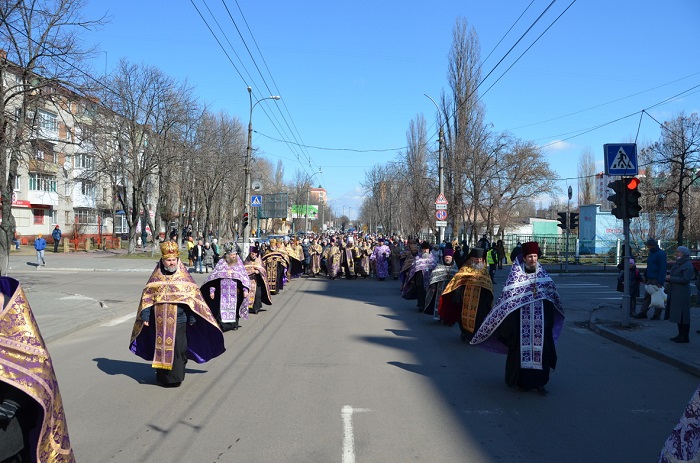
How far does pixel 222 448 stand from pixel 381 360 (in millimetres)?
4150

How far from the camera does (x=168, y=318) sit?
6.87 meters

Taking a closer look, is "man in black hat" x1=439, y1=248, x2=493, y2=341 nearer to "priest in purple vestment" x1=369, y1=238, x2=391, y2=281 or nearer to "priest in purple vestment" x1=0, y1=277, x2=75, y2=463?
"priest in purple vestment" x1=0, y1=277, x2=75, y2=463

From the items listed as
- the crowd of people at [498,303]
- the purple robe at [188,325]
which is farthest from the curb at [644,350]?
the purple robe at [188,325]

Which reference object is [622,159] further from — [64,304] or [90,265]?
[90,265]

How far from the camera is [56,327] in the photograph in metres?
11.2

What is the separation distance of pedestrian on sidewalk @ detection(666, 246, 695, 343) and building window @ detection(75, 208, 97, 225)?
53.5m

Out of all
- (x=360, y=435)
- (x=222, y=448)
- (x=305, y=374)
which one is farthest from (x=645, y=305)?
(x=222, y=448)

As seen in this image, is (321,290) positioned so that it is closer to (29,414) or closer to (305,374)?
(305,374)

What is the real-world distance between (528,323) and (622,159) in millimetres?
6313

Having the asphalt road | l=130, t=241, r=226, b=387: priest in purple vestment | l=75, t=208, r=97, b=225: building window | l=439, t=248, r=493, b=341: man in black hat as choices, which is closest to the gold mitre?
l=130, t=241, r=226, b=387: priest in purple vestment

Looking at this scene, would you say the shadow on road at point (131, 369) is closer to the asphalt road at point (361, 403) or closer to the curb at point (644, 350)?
the asphalt road at point (361, 403)

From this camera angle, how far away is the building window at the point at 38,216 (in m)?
49.3

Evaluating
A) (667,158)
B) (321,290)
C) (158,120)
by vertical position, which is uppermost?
(158,120)

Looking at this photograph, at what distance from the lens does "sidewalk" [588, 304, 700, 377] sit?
892 cm
